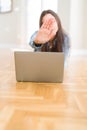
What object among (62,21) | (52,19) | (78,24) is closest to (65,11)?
(62,21)

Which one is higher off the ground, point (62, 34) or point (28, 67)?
point (62, 34)

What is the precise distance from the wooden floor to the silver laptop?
84 mm

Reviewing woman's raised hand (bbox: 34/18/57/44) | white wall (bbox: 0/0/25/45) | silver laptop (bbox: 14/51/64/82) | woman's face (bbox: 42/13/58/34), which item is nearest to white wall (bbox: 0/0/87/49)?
white wall (bbox: 0/0/25/45)

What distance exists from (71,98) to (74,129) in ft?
2.03

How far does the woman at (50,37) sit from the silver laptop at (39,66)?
197 mm

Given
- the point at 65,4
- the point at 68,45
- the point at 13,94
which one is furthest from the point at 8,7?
the point at 13,94

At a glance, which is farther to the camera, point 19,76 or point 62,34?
point 62,34

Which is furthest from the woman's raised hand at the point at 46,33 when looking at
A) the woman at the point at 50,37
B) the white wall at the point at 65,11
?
the white wall at the point at 65,11

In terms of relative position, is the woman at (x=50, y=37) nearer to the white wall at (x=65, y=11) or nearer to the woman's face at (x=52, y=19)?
the woman's face at (x=52, y=19)

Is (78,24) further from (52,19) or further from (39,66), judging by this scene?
(39,66)

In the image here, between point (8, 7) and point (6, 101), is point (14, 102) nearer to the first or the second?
point (6, 101)

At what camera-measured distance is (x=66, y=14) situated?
6035 mm

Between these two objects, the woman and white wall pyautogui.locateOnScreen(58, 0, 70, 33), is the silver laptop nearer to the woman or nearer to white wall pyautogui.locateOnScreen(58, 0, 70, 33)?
the woman

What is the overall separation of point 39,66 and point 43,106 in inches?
32.6
